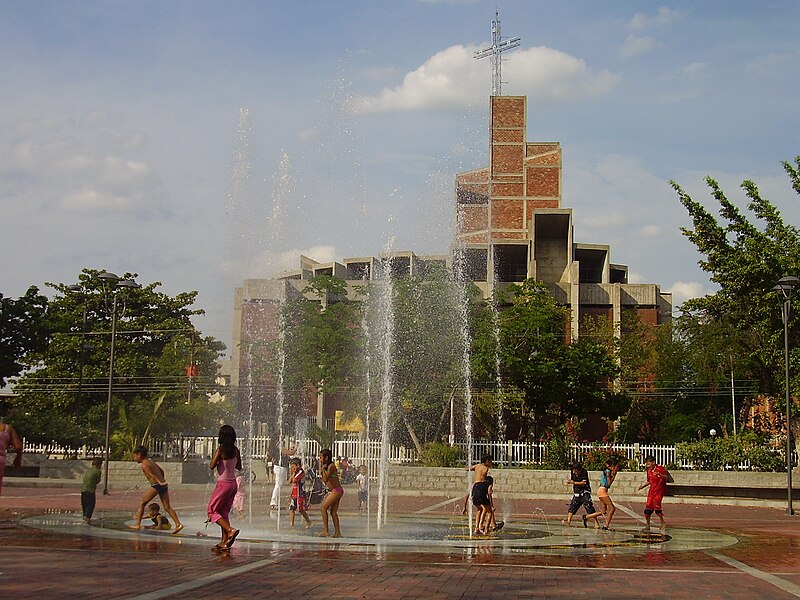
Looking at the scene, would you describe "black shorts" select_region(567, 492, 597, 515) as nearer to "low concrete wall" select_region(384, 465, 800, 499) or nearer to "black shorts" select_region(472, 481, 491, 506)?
"black shorts" select_region(472, 481, 491, 506)

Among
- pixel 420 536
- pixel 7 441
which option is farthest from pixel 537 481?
pixel 7 441

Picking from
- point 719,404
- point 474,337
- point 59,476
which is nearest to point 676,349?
point 719,404

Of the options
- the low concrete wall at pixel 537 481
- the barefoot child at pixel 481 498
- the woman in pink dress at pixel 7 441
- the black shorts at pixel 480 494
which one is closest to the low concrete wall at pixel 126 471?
the low concrete wall at pixel 537 481

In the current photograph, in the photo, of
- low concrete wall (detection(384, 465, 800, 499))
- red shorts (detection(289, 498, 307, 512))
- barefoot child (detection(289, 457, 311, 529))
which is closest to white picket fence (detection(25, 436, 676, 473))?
low concrete wall (detection(384, 465, 800, 499))

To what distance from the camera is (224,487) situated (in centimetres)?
1328

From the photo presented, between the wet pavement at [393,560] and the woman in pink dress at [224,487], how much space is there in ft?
1.00

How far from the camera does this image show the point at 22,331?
44938 millimetres

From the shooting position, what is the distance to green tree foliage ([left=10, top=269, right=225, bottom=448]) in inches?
1668

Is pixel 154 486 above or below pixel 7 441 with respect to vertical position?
below

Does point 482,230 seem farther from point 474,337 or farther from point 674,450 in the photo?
point 674,450

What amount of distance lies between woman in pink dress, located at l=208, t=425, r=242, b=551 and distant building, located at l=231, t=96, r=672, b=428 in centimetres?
4513

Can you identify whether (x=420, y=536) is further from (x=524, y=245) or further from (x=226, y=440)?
(x=524, y=245)

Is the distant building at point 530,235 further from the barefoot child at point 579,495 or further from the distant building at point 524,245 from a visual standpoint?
the barefoot child at point 579,495

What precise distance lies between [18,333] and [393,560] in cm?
3666
